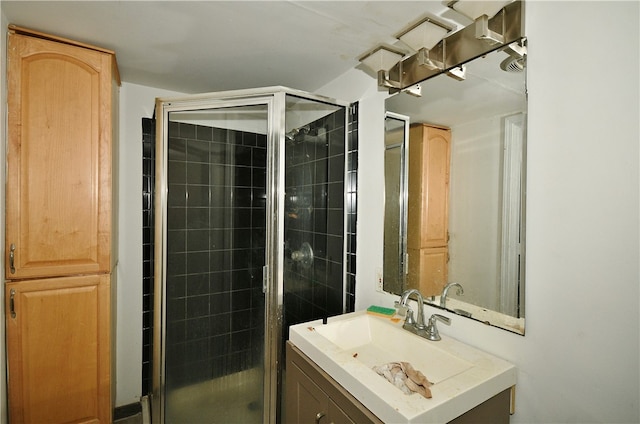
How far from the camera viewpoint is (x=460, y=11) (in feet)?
3.76

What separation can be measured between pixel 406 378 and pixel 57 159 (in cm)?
184

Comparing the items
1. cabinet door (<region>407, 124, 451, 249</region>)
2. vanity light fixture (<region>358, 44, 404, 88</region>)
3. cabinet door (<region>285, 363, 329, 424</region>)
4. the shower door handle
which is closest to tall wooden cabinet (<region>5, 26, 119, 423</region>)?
the shower door handle

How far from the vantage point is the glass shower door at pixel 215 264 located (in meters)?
1.83

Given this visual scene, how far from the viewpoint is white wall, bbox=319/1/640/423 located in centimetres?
86

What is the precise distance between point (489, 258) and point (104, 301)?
1.88 meters

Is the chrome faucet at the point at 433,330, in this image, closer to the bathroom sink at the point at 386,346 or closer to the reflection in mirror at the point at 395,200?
the bathroom sink at the point at 386,346

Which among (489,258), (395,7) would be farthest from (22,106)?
(489,258)

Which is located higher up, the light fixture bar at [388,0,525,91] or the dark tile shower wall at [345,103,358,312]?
the light fixture bar at [388,0,525,91]

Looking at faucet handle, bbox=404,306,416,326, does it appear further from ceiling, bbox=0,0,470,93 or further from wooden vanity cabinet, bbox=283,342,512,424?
ceiling, bbox=0,0,470,93

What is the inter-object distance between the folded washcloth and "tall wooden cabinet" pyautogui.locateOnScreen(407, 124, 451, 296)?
16.3 inches

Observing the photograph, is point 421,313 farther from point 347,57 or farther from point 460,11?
point 347,57

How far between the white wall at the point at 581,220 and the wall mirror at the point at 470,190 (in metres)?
0.06

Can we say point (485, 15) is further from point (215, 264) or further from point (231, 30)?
point (215, 264)

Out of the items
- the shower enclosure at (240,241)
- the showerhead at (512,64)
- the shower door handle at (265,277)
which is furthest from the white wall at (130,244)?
the showerhead at (512,64)
